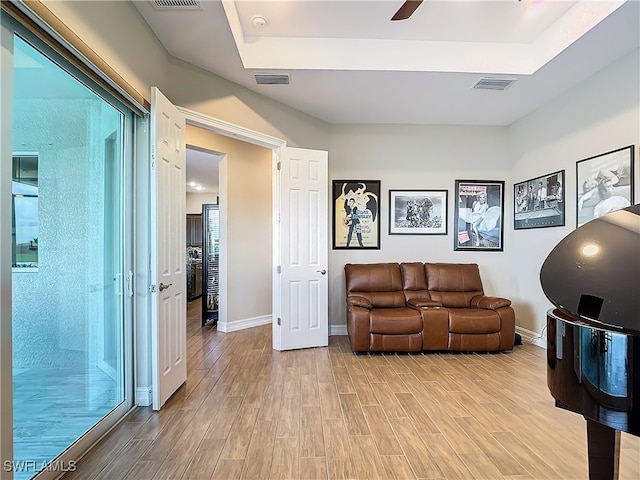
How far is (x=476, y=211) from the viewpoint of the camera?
4.79 metres

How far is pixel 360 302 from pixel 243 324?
199cm

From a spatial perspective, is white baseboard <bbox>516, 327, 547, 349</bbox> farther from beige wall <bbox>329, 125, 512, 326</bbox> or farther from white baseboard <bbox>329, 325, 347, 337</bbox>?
white baseboard <bbox>329, 325, 347, 337</bbox>

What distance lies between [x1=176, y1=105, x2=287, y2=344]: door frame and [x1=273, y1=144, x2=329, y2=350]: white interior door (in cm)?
3

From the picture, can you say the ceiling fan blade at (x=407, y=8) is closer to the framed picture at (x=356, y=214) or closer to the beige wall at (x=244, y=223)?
the framed picture at (x=356, y=214)

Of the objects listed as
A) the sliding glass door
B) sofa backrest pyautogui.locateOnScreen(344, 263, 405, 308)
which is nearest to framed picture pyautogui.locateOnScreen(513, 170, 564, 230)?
sofa backrest pyautogui.locateOnScreen(344, 263, 405, 308)

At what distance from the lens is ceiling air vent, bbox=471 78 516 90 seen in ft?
11.3

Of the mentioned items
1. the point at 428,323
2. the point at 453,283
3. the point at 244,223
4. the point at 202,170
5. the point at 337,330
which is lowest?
the point at 337,330

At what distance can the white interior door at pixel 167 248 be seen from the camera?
244 cm

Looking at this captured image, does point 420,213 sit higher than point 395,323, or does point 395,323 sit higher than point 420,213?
point 420,213

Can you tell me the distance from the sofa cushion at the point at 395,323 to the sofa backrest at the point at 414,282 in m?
0.54

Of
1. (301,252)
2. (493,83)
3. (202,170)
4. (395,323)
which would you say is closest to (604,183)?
(493,83)

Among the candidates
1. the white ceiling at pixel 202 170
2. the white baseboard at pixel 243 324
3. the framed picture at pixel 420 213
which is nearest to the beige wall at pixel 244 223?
the white baseboard at pixel 243 324

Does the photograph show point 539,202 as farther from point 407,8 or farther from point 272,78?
point 272,78

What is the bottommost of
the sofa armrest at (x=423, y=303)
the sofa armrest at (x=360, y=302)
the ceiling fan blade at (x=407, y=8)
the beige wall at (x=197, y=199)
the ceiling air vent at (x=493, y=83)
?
the sofa armrest at (x=423, y=303)
